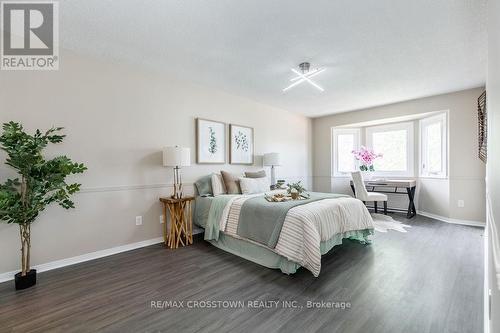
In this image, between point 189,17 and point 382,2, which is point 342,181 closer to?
point 382,2

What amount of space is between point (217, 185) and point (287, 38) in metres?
2.28

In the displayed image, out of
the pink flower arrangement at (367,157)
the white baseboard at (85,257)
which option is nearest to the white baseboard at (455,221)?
the pink flower arrangement at (367,157)

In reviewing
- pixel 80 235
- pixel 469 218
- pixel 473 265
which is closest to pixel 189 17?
pixel 80 235

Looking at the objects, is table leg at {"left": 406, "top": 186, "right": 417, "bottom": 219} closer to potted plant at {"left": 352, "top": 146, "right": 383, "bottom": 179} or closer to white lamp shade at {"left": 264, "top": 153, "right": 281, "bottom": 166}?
potted plant at {"left": 352, "top": 146, "right": 383, "bottom": 179}

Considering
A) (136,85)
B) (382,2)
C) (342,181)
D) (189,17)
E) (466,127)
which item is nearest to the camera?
(382,2)

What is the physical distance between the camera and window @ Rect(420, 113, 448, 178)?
4.50 metres

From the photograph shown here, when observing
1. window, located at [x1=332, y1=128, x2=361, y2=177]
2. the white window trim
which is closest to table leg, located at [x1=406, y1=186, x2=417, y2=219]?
the white window trim

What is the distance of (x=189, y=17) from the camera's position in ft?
6.84

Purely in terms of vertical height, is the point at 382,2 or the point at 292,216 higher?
the point at 382,2

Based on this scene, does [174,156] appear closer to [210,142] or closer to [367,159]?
[210,142]

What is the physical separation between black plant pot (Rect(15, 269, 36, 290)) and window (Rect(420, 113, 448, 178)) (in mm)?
6400

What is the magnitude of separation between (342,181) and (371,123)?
1.60 m

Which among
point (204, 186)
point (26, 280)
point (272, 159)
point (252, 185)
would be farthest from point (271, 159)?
point (26, 280)

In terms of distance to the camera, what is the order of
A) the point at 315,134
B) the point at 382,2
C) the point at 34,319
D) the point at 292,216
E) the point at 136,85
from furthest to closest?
the point at 315,134, the point at 136,85, the point at 292,216, the point at 382,2, the point at 34,319
